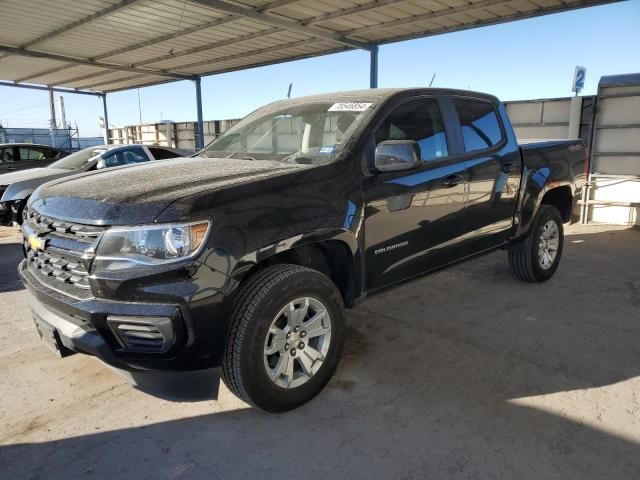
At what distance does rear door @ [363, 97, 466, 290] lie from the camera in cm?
309

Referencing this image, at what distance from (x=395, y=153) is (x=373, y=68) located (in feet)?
30.0

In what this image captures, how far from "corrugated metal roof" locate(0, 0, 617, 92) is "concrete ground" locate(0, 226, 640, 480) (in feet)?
22.0

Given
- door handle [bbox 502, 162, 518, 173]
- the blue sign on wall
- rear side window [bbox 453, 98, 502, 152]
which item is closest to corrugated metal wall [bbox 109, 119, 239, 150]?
the blue sign on wall

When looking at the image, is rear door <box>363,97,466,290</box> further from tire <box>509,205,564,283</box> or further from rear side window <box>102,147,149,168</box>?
rear side window <box>102,147,149,168</box>

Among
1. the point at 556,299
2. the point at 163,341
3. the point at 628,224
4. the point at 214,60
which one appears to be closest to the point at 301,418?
the point at 163,341

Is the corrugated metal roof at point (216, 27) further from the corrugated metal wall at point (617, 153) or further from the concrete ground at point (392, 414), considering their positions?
the concrete ground at point (392, 414)

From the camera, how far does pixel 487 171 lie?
397cm

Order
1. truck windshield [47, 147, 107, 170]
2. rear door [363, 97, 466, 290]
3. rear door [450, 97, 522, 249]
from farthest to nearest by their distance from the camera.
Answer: truck windshield [47, 147, 107, 170], rear door [450, 97, 522, 249], rear door [363, 97, 466, 290]

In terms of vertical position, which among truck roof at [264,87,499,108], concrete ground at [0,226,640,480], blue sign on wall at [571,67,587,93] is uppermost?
blue sign on wall at [571,67,587,93]

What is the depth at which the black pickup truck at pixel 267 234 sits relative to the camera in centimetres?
223

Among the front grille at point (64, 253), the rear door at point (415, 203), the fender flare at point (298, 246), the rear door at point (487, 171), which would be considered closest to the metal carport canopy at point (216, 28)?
the rear door at point (487, 171)

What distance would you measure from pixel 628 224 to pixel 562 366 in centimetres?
718

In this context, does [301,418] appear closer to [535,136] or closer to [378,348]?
[378,348]

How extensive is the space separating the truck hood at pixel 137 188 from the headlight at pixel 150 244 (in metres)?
0.05
